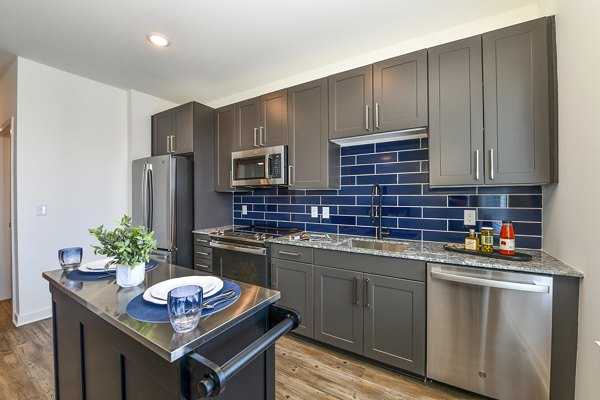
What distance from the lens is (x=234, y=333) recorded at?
98cm

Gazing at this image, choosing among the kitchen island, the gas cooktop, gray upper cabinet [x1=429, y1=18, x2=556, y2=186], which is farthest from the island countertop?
gray upper cabinet [x1=429, y1=18, x2=556, y2=186]

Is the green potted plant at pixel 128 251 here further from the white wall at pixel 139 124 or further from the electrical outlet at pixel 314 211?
the white wall at pixel 139 124

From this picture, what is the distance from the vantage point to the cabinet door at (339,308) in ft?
6.77

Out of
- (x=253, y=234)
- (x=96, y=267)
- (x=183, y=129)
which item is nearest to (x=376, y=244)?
(x=253, y=234)

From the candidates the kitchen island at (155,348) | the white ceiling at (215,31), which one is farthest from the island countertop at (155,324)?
the white ceiling at (215,31)

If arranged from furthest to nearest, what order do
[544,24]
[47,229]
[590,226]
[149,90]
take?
[149,90], [47,229], [544,24], [590,226]

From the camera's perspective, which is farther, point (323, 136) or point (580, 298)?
point (323, 136)

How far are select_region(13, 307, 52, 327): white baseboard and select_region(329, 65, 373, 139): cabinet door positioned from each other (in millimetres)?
3491

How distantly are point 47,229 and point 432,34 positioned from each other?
4.22 m

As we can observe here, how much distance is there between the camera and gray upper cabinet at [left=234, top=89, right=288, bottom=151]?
9.14 feet

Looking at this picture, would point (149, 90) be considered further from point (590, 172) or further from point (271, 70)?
point (590, 172)

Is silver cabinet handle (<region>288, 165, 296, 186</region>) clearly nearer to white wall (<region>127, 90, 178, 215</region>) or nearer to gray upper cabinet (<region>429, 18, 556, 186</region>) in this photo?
gray upper cabinet (<region>429, 18, 556, 186</region>)

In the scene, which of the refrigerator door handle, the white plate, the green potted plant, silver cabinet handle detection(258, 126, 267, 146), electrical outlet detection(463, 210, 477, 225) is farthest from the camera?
the refrigerator door handle

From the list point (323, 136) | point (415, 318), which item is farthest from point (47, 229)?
point (415, 318)
